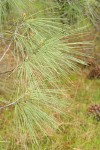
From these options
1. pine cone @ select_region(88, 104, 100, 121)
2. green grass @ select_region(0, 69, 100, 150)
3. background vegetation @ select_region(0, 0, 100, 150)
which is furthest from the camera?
pine cone @ select_region(88, 104, 100, 121)

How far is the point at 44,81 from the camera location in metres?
2.37

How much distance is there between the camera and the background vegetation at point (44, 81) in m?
1.60

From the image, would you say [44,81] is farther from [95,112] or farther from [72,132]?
A: [95,112]

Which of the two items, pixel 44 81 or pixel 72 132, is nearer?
pixel 44 81

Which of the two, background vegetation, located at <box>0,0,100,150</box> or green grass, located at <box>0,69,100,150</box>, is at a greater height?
background vegetation, located at <box>0,0,100,150</box>

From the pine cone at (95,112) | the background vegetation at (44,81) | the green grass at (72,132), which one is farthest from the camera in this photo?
the pine cone at (95,112)

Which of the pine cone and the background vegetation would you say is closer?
the background vegetation

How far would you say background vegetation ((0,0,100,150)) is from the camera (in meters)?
1.60

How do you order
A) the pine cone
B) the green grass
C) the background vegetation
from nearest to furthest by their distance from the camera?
1. the background vegetation
2. the green grass
3. the pine cone

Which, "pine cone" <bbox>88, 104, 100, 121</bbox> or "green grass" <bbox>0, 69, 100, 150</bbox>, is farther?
"pine cone" <bbox>88, 104, 100, 121</bbox>

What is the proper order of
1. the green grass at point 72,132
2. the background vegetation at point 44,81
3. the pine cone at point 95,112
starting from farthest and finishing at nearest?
the pine cone at point 95,112, the green grass at point 72,132, the background vegetation at point 44,81

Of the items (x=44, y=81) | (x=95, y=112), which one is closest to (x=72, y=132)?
(x=95, y=112)

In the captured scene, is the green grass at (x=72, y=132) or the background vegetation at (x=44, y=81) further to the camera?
the green grass at (x=72, y=132)

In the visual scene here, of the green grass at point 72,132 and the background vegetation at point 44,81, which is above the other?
the background vegetation at point 44,81
